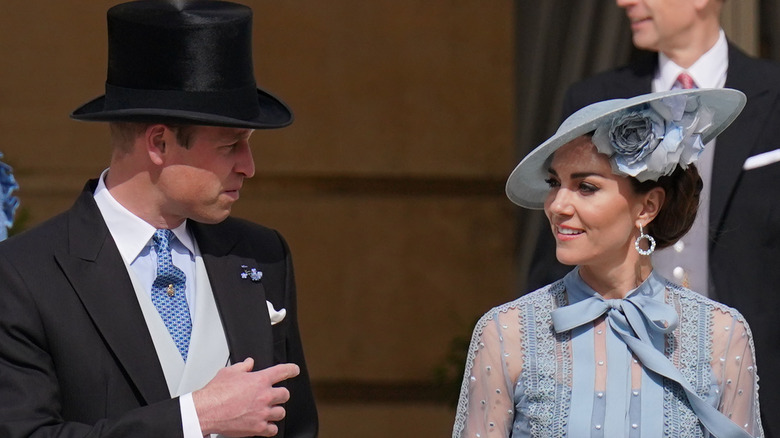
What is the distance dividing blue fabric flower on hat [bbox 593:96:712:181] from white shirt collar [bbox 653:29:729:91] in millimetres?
978

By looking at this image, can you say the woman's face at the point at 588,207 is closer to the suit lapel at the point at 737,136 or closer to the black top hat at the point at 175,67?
the black top hat at the point at 175,67

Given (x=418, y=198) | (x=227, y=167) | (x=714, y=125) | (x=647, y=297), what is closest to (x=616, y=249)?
(x=647, y=297)

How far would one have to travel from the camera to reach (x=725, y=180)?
3.88 meters

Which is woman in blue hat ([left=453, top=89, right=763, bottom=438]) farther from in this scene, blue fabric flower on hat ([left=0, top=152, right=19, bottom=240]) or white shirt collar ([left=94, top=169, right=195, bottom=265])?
blue fabric flower on hat ([left=0, top=152, right=19, bottom=240])

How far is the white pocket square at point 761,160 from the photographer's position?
3.91 meters

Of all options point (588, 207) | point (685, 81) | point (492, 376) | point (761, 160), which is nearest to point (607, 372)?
point (492, 376)

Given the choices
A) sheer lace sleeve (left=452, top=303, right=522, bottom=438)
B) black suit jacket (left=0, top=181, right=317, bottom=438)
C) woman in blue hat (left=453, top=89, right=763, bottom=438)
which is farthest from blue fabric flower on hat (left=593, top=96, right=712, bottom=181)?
black suit jacket (left=0, top=181, right=317, bottom=438)

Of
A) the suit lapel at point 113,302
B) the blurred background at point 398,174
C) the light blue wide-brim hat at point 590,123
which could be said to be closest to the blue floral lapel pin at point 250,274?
the suit lapel at point 113,302

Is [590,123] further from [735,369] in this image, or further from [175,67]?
[175,67]

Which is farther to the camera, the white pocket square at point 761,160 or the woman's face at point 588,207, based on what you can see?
the white pocket square at point 761,160

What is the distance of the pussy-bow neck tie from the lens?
3037 millimetres

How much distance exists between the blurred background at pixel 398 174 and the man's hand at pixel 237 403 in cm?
279

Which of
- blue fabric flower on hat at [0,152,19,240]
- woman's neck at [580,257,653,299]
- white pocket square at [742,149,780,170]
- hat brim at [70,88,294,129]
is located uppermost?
hat brim at [70,88,294,129]

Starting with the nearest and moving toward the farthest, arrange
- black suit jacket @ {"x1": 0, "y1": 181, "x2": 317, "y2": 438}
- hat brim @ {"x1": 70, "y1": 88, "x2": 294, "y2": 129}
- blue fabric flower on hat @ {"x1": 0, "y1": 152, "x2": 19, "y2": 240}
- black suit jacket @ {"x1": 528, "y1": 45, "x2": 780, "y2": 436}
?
black suit jacket @ {"x1": 0, "y1": 181, "x2": 317, "y2": 438} < hat brim @ {"x1": 70, "y1": 88, "x2": 294, "y2": 129} < blue fabric flower on hat @ {"x1": 0, "y1": 152, "x2": 19, "y2": 240} < black suit jacket @ {"x1": 528, "y1": 45, "x2": 780, "y2": 436}
